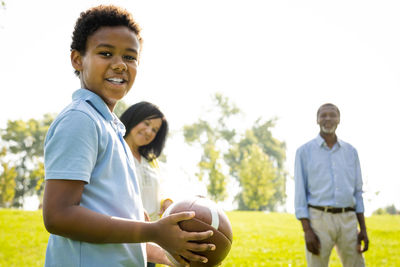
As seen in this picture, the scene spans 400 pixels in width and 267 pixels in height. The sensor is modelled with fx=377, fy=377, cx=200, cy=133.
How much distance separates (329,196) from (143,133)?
293cm

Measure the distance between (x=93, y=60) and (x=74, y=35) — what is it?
34 cm

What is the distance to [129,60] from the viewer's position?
200 cm

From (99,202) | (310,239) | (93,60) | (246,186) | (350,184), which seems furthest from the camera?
(246,186)

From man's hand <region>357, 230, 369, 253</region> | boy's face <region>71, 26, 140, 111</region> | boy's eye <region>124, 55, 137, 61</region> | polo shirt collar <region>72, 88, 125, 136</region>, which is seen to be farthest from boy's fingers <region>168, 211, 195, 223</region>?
man's hand <region>357, 230, 369, 253</region>

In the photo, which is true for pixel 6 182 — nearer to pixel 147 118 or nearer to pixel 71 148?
pixel 147 118

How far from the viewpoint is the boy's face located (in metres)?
1.92

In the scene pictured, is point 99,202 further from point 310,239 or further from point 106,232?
point 310,239

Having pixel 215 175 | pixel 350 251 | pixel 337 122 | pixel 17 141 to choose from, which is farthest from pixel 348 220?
pixel 17 141

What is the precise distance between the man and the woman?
2210 millimetres

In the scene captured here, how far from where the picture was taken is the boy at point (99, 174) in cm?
154

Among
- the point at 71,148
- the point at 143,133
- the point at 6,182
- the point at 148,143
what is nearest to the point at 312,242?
the point at 148,143

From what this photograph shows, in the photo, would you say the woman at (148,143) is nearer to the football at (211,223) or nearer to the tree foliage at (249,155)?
the football at (211,223)

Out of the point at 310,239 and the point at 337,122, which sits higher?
the point at 337,122

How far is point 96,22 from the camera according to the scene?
6.68 feet
